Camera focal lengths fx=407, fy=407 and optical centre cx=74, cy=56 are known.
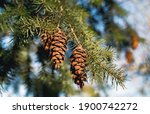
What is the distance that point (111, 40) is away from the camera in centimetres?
215

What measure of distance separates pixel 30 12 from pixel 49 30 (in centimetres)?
13

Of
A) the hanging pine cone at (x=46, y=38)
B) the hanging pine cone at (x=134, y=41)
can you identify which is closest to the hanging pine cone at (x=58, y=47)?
the hanging pine cone at (x=46, y=38)

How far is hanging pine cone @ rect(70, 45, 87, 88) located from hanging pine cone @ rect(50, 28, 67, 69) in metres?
0.04

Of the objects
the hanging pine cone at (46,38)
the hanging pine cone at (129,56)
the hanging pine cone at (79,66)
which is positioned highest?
the hanging pine cone at (129,56)

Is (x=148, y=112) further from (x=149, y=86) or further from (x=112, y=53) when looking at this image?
(x=149, y=86)

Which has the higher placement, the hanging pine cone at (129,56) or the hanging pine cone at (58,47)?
the hanging pine cone at (129,56)

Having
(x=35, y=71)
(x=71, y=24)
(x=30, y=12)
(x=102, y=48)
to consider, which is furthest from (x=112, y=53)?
(x=35, y=71)

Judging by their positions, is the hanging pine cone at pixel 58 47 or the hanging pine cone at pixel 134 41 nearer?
the hanging pine cone at pixel 58 47

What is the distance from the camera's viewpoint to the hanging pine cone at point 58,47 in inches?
43.4

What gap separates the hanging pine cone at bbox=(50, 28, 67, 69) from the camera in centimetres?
110

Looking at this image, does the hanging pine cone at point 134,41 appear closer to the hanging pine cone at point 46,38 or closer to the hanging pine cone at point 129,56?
the hanging pine cone at point 129,56

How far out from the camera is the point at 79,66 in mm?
1093

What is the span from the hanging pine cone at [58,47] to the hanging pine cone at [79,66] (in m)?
0.04

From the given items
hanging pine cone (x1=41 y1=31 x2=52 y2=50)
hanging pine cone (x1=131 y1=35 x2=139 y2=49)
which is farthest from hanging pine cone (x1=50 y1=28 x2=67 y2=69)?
hanging pine cone (x1=131 y1=35 x2=139 y2=49)
